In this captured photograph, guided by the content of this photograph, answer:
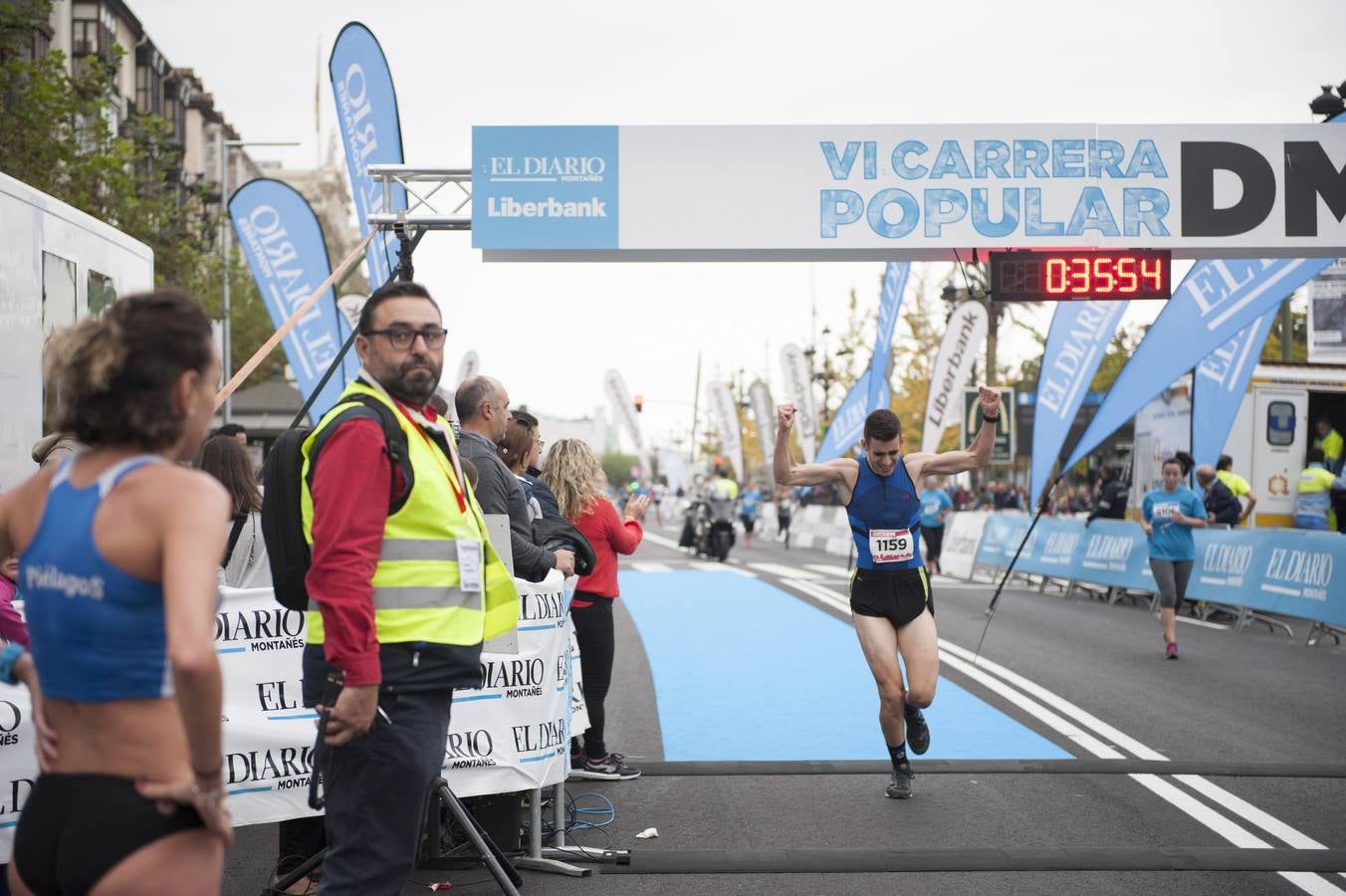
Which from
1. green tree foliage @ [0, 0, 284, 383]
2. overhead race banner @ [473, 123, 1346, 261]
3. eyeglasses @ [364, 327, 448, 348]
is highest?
green tree foliage @ [0, 0, 284, 383]

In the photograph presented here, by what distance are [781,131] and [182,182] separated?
54302mm

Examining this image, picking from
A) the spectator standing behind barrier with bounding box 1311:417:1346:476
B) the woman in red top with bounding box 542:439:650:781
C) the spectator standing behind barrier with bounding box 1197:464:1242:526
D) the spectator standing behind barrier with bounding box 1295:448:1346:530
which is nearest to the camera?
the woman in red top with bounding box 542:439:650:781

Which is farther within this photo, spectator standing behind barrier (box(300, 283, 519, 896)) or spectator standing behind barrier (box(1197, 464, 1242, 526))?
spectator standing behind barrier (box(1197, 464, 1242, 526))

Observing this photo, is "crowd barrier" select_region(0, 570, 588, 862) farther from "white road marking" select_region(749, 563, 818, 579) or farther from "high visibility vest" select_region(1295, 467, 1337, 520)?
"white road marking" select_region(749, 563, 818, 579)

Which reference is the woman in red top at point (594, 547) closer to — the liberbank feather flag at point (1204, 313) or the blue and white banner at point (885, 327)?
the liberbank feather flag at point (1204, 313)

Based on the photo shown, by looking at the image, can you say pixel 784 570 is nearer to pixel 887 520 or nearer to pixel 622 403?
pixel 887 520

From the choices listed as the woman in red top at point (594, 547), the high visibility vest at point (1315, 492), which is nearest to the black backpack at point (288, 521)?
the woman in red top at point (594, 547)

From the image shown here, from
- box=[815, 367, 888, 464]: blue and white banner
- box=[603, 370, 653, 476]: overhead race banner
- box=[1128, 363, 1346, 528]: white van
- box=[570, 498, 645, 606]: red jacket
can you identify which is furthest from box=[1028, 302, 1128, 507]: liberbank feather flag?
box=[603, 370, 653, 476]: overhead race banner

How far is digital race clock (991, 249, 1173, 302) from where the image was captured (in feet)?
35.2

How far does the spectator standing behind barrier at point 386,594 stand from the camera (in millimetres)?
3328

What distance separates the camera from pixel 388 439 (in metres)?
3.50

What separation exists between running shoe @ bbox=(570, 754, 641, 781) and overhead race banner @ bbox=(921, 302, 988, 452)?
606 inches

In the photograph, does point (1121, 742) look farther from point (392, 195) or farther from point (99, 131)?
point (99, 131)

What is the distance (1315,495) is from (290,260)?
15611 mm
